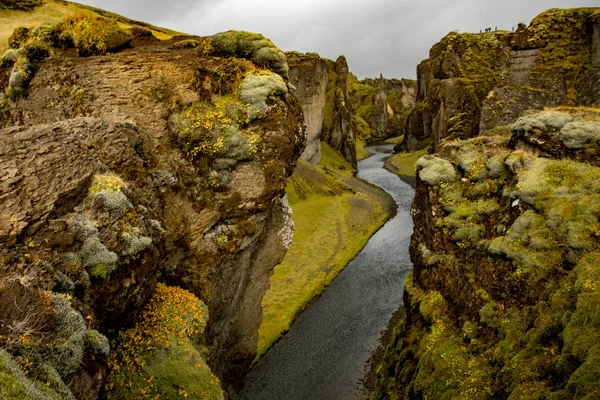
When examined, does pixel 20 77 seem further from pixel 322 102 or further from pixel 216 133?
pixel 322 102

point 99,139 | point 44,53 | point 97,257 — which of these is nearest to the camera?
point 97,257

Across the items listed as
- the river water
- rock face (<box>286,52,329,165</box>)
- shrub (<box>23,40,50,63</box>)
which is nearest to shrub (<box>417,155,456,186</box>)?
the river water

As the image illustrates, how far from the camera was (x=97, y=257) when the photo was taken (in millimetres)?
12039

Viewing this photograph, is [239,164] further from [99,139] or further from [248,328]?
[248,328]

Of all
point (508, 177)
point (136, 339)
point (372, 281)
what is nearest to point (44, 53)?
point (136, 339)

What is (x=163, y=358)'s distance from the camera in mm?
13961

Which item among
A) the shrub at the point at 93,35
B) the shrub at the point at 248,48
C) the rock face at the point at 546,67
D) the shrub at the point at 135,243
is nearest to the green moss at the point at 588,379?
the shrub at the point at 135,243

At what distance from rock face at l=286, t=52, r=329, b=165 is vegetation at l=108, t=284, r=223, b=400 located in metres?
71.9

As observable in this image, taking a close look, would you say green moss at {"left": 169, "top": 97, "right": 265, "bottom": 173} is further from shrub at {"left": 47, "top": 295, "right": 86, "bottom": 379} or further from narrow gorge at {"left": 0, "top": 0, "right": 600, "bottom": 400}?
shrub at {"left": 47, "top": 295, "right": 86, "bottom": 379}

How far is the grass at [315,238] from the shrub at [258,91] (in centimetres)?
2018

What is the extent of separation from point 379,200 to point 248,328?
171 ft

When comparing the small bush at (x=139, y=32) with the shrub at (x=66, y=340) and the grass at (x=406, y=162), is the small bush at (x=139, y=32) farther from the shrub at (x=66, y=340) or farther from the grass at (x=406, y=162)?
the grass at (x=406, y=162)

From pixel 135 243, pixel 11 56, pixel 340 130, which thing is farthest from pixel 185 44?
pixel 340 130

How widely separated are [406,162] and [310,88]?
43.4 m
